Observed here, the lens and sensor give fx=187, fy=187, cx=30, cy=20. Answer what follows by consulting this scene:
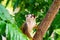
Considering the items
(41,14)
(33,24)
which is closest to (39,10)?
(41,14)

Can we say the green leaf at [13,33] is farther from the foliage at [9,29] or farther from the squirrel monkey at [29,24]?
the squirrel monkey at [29,24]

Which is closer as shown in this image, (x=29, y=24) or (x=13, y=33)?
(x=13, y=33)

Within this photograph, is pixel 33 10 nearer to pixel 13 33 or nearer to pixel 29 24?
pixel 29 24

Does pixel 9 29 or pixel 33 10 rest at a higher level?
pixel 9 29

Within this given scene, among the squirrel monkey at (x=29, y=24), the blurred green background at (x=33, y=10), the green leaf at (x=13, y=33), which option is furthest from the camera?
the blurred green background at (x=33, y=10)

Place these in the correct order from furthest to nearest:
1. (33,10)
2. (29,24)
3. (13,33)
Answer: (33,10) → (29,24) → (13,33)

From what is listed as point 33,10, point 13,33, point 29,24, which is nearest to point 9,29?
point 13,33

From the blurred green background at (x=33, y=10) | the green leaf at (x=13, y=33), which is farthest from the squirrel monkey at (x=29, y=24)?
the green leaf at (x=13, y=33)

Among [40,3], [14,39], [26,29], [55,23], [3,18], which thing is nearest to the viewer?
[14,39]

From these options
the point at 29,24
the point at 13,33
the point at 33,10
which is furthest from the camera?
the point at 33,10

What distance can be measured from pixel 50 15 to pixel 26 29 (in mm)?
163

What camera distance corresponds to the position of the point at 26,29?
2.74ft

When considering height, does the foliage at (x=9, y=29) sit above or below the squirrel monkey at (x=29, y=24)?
above

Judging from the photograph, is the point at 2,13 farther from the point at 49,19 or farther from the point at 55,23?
the point at 55,23
